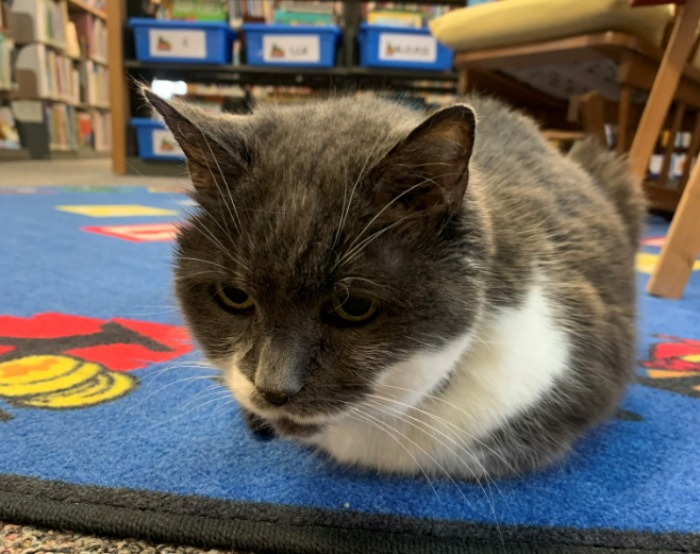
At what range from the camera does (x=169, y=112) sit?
0.64 m

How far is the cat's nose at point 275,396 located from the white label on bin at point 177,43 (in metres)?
3.97

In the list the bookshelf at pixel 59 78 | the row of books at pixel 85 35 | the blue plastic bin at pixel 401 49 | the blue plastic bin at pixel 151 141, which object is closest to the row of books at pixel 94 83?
the bookshelf at pixel 59 78

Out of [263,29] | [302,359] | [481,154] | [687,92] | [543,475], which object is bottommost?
[543,475]

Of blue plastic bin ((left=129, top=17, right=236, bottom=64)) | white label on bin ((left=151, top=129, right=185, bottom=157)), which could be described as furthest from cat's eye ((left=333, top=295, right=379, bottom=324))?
white label on bin ((left=151, top=129, right=185, bottom=157))

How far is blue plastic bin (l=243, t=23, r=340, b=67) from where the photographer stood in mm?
4031

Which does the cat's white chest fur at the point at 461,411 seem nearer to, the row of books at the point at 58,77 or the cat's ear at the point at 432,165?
the cat's ear at the point at 432,165

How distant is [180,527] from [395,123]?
52 cm

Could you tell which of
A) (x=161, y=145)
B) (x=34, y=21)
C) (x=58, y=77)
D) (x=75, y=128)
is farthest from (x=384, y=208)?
(x=75, y=128)

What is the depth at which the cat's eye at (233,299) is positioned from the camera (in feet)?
2.19

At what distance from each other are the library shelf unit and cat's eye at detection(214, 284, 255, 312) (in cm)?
356

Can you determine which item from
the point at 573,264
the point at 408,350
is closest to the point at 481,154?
the point at 573,264

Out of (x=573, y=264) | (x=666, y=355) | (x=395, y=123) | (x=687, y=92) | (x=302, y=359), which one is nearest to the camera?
(x=302, y=359)

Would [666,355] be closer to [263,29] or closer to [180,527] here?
[180,527]

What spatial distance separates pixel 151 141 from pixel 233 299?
4.05 m
